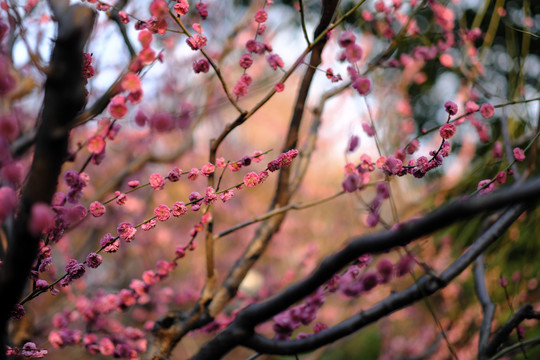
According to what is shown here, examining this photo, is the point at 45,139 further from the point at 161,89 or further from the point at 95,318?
the point at 161,89

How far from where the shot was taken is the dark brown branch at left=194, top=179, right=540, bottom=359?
58cm

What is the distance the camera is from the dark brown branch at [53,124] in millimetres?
509

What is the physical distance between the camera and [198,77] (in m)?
3.19

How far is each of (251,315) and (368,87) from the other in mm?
690

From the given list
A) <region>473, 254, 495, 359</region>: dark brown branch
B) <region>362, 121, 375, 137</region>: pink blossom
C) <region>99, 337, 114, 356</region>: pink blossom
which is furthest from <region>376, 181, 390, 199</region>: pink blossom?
<region>99, 337, 114, 356</region>: pink blossom

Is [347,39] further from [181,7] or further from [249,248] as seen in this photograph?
[249,248]

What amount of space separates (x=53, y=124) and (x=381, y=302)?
723 millimetres

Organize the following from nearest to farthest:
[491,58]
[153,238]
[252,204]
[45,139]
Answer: [45,139] → [491,58] → [153,238] → [252,204]

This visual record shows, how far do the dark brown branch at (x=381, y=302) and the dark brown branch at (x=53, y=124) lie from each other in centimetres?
46

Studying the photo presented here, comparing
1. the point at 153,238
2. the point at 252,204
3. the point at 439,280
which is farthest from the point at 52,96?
the point at 252,204

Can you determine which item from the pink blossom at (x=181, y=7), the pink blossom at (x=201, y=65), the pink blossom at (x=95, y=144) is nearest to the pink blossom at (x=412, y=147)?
the pink blossom at (x=201, y=65)

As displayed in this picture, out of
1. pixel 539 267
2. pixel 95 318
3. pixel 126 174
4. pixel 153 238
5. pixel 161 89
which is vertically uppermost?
pixel 161 89

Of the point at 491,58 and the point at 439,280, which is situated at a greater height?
the point at 491,58

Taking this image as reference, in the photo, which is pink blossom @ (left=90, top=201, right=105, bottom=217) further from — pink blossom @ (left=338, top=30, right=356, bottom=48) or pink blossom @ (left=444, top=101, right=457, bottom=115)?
pink blossom @ (left=444, top=101, right=457, bottom=115)
